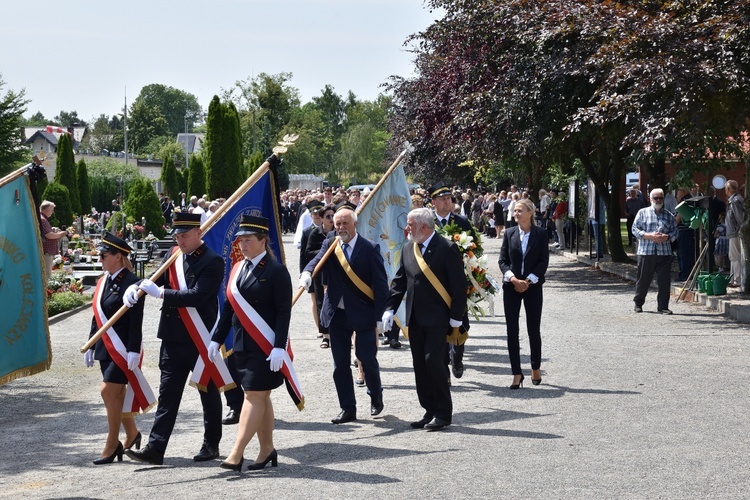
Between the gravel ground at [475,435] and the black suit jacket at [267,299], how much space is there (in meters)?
0.93

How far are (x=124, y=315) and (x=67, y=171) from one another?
36829 mm

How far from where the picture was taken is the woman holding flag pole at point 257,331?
788cm

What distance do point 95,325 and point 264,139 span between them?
8664 centimetres

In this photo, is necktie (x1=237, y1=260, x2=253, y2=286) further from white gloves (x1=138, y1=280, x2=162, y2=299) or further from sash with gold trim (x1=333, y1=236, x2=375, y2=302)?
sash with gold trim (x1=333, y1=236, x2=375, y2=302)

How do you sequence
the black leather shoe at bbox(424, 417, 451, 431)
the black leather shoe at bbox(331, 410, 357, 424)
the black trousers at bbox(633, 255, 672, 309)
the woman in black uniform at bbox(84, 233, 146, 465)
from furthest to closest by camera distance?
the black trousers at bbox(633, 255, 672, 309)
the black leather shoe at bbox(331, 410, 357, 424)
the black leather shoe at bbox(424, 417, 451, 431)
the woman in black uniform at bbox(84, 233, 146, 465)

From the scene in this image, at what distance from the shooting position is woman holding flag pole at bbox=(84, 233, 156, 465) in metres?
8.39

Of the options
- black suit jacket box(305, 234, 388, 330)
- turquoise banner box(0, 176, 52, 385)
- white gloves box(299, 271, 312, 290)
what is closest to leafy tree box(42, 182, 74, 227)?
turquoise banner box(0, 176, 52, 385)

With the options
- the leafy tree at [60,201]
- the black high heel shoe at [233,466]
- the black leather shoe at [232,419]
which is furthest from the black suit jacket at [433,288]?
the leafy tree at [60,201]

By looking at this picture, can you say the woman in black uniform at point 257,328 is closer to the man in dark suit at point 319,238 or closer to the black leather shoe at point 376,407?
the black leather shoe at point 376,407

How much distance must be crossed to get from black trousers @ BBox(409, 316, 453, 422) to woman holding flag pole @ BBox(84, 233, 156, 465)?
225 cm

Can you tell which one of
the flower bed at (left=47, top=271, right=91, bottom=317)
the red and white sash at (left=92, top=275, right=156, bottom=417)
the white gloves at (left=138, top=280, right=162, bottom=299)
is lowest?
the flower bed at (left=47, top=271, right=91, bottom=317)

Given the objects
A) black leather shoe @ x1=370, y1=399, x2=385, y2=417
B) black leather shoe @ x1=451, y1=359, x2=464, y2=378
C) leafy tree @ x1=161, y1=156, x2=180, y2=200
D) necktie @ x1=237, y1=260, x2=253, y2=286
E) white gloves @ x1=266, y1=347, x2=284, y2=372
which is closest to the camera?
white gloves @ x1=266, y1=347, x2=284, y2=372

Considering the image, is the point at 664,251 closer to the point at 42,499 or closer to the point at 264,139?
the point at 42,499

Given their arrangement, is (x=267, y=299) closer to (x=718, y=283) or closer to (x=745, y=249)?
(x=718, y=283)
